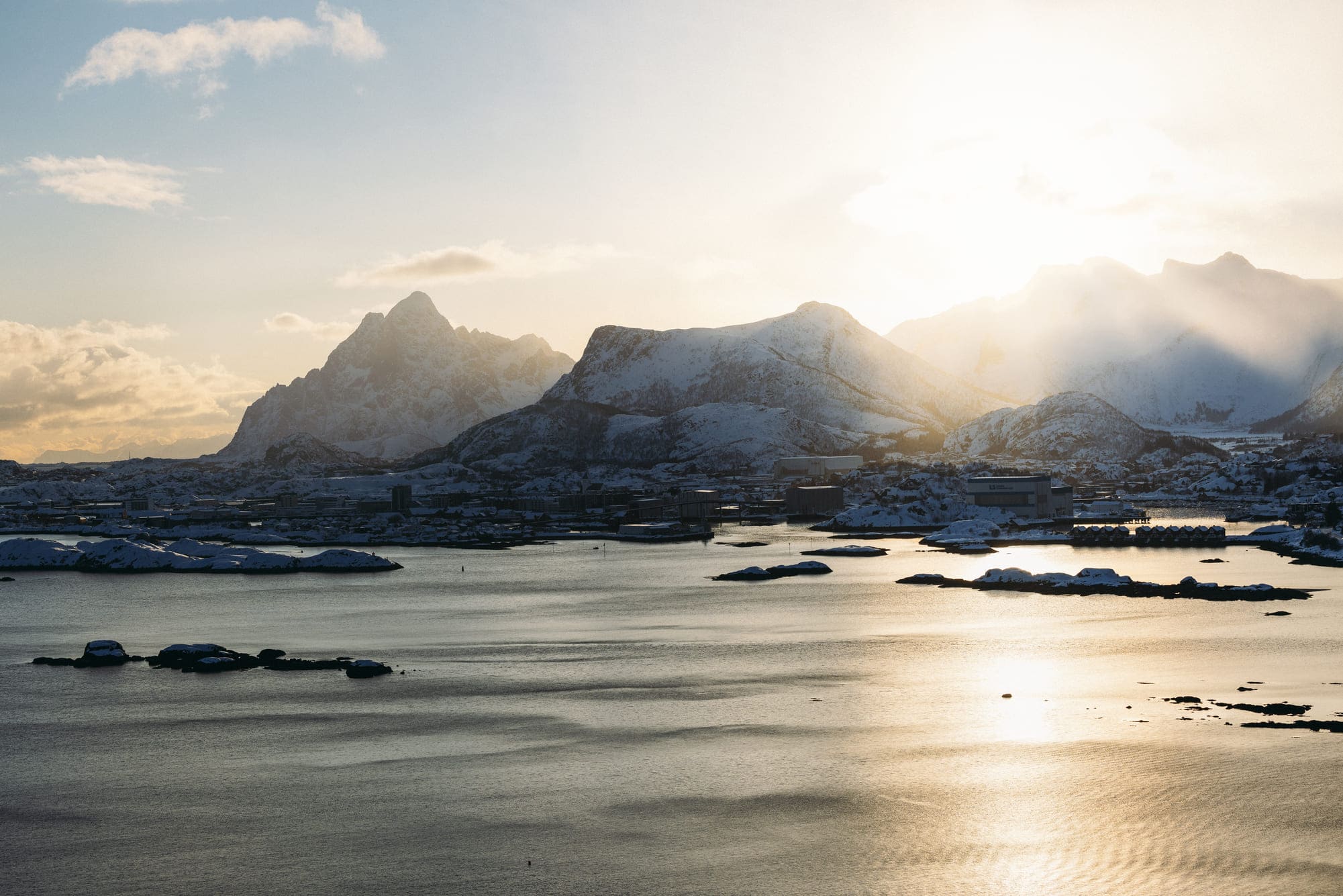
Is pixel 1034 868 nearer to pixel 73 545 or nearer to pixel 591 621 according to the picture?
pixel 591 621

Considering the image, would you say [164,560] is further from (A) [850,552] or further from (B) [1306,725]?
(B) [1306,725]

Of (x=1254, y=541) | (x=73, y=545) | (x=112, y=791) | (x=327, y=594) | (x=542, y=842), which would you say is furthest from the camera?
(x=73, y=545)

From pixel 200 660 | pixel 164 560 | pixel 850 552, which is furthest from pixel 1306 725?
pixel 164 560

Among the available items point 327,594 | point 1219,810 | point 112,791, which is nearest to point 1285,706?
point 1219,810

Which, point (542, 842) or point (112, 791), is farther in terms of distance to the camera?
point (112, 791)

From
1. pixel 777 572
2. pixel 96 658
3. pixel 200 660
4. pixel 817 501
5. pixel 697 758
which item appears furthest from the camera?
pixel 817 501

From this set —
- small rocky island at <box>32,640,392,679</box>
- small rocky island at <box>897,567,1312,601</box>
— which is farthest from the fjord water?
small rocky island at <box>897,567,1312,601</box>

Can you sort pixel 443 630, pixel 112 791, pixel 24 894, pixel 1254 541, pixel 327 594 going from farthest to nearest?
pixel 1254 541, pixel 327 594, pixel 443 630, pixel 112 791, pixel 24 894
